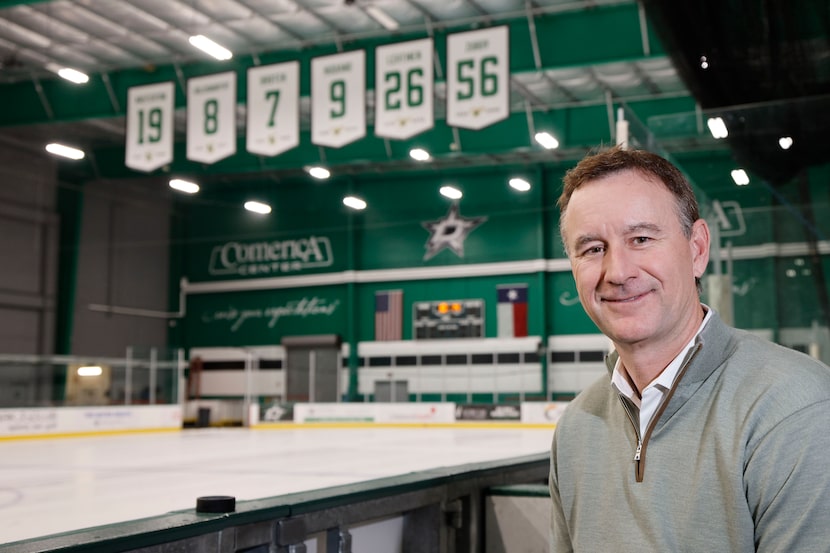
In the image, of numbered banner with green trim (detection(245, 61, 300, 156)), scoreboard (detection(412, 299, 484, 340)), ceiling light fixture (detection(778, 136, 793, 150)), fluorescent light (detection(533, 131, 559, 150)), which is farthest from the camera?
scoreboard (detection(412, 299, 484, 340))

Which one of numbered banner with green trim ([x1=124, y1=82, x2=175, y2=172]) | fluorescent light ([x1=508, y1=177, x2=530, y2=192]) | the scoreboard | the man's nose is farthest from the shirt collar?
fluorescent light ([x1=508, y1=177, x2=530, y2=192])

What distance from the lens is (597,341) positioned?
21578 mm

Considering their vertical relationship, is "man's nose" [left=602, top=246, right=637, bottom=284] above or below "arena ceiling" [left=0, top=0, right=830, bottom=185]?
below

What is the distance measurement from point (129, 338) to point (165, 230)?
389cm

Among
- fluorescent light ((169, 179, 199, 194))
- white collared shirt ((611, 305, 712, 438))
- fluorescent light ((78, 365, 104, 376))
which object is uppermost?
fluorescent light ((169, 179, 199, 194))

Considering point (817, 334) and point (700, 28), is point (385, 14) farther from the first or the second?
point (817, 334)

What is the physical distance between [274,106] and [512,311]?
13.2 m

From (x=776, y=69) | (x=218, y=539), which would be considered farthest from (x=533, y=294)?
(x=218, y=539)

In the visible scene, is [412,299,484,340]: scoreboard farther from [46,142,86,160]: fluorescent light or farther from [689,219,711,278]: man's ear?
[689,219,711,278]: man's ear

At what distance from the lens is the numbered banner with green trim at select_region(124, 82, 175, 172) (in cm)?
1172

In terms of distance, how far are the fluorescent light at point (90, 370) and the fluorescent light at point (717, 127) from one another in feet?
39.2

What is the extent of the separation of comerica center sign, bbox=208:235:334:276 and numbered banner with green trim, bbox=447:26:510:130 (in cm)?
1606

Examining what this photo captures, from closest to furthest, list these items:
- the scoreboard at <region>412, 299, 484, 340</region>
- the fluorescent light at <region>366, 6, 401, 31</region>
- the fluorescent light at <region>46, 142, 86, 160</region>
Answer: the fluorescent light at <region>46, 142, 86, 160</region> → the fluorescent light at <region>366, 6, 401, 31</region> → the scoreboard at <region>412, 299, 484, 340</region>

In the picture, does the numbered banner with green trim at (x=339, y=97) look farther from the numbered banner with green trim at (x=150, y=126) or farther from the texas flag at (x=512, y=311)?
the texas flag at (x=512, y=311)
